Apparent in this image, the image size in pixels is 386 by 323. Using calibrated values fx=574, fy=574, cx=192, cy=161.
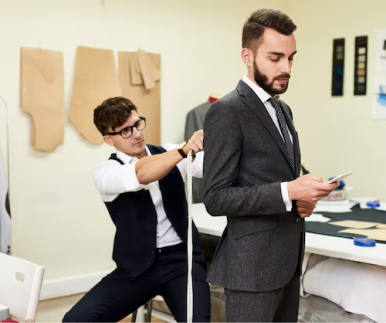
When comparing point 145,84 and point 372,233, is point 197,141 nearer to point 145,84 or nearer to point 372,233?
point 372,233

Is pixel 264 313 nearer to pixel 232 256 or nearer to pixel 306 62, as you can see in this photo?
pixel 232 256

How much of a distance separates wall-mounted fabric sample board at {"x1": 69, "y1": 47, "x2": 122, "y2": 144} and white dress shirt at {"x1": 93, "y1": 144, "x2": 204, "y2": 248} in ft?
3.63

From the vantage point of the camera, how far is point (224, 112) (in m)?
1.69

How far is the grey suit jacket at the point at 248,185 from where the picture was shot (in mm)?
1670

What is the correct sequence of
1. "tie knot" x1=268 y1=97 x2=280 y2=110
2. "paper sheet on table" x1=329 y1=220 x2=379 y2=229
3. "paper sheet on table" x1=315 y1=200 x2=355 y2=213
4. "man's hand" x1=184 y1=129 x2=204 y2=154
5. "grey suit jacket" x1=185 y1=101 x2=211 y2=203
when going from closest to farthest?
"tie knot" x1=268 y1=97 x2=280 y2=110 < "man's hand" x1=184 y1=129 x2=204 y2=154 < "paper sheet on table" x1=329 y1=220 x2=379 y2=229 < "paper sheet on table" x1=315 y1=200 x2=355 y2=213 < "grey suit jacket" x1=185 y1=101 x2=211 y2=203

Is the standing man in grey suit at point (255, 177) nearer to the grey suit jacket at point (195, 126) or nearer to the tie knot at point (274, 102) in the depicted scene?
the tie knot at point (274, 102)

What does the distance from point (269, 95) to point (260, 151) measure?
19 centimetres

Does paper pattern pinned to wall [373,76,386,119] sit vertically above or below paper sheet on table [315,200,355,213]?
above

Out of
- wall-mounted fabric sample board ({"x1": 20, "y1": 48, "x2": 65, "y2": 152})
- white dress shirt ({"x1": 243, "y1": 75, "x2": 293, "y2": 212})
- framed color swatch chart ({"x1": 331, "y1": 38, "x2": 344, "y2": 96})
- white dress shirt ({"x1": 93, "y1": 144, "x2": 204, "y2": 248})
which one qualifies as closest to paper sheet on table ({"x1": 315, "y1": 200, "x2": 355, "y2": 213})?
white dress shirt ({"x1": 93, "y1": 144, "x2": 204, "y2": 248})

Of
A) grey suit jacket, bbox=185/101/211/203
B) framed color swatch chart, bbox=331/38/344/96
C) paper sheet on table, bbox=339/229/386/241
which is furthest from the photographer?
framed color swatch chart, bbox=331/38/344/96

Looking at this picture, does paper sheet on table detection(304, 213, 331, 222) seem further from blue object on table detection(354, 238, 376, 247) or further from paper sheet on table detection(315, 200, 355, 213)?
blue object on table detection(354, 238, 376, 247)

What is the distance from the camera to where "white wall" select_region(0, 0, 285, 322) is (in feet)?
10.8

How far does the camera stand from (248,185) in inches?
67.4

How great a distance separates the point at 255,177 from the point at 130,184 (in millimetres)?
696
